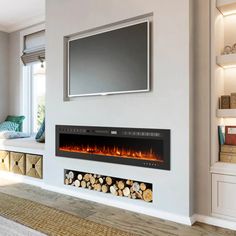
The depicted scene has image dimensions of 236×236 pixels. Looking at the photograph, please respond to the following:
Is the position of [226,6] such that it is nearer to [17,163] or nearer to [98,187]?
[98,187]

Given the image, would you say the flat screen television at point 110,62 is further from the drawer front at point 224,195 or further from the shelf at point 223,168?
the drawer front at point 224,195

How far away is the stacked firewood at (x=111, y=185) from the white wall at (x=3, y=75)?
8.94 feet

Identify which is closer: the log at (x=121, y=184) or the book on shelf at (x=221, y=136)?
the book on shelf at (x=221, y=136)

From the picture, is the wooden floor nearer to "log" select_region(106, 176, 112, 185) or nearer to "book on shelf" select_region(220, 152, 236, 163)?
"log" select_region(106, 176, 112, 185)

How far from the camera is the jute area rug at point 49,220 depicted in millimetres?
2205

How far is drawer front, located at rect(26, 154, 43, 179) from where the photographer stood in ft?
11.7

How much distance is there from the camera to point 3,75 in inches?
207

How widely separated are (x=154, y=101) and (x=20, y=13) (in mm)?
3277

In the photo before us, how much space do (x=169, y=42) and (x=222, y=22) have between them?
61cm

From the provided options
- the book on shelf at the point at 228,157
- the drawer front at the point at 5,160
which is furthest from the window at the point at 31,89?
the book on shelf at the point at 228,157

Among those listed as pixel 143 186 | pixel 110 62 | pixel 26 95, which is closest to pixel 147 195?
pixel 143 186

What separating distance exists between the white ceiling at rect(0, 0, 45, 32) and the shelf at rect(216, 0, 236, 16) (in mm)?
2746

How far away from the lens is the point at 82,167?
3.07 meters

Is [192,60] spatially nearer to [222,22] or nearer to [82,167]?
[222,22]
